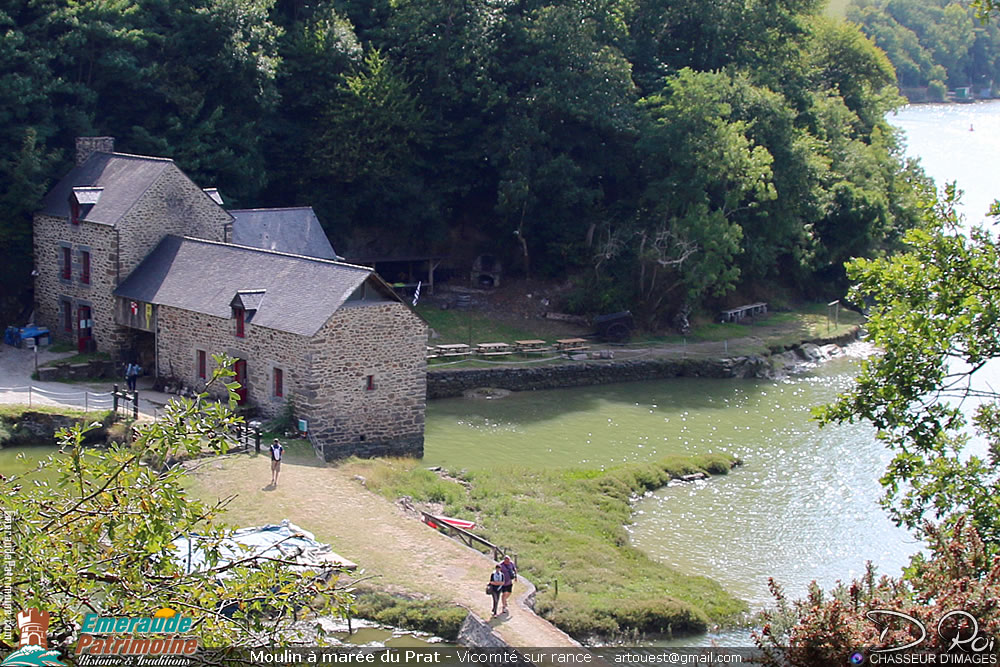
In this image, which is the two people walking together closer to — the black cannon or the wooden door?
the wooden door

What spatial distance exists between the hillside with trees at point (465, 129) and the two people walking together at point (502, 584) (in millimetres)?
23285

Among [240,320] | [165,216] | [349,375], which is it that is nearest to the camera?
[349,375]

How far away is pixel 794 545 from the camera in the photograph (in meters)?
26.9

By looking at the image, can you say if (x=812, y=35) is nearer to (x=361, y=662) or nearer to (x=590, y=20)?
(x=590, y=20)

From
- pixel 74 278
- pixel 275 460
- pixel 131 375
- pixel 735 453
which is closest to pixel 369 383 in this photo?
pixel 275 460

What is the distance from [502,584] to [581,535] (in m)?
5.95

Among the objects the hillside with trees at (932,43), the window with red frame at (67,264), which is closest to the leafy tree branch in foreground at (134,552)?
the window with red frame at (67,264)

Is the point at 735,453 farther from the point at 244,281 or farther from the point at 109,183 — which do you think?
the point at 109,183

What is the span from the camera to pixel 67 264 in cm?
3706

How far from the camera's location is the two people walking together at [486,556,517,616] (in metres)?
20.7

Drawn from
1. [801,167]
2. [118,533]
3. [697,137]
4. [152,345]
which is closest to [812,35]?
[801,167]

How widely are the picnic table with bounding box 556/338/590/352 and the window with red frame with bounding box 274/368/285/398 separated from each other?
46.2 feet

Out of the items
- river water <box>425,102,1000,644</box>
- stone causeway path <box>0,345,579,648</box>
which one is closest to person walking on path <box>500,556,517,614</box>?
stone causeway path <box>0,345,579,648</box>

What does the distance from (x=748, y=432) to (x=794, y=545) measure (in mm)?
9757
